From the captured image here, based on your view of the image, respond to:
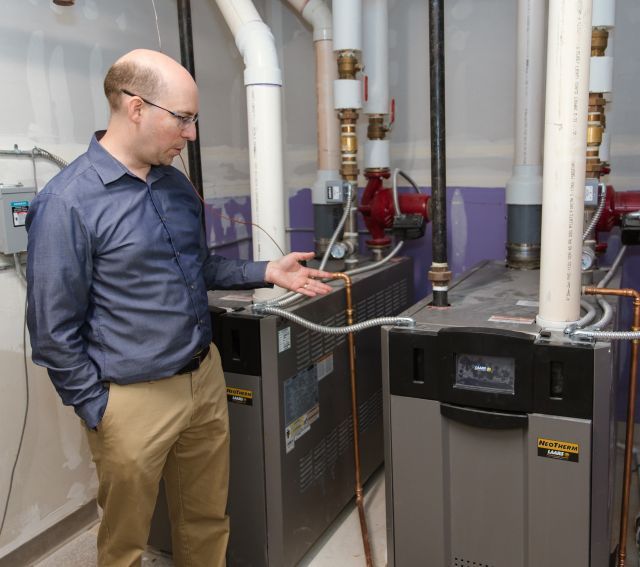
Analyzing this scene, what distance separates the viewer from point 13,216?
5.93 ft

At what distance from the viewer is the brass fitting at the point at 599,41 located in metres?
1.87

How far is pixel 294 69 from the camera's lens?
2.80m

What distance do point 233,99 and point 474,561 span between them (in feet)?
6.76

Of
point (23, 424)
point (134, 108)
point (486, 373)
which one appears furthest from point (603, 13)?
point (23, 424)

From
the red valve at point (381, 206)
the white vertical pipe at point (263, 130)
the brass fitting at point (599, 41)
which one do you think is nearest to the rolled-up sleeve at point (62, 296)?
the white vertical pipe at point (263, 130)

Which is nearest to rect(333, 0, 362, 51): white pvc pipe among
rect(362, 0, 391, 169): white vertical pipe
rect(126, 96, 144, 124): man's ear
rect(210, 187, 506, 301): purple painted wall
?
rect(362, 0, 391, 169): white vertical pipe

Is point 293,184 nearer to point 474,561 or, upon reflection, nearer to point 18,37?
point 18,37

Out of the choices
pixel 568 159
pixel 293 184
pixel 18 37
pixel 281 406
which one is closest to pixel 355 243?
pixel 293 184

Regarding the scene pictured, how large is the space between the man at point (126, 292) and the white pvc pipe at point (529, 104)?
1.18 m

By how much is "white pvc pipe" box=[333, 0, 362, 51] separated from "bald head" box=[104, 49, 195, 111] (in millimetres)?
951

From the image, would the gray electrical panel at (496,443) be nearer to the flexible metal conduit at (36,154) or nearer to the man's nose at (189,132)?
the man's nose at (189,132)

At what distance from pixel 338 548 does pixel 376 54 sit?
5.63 ft

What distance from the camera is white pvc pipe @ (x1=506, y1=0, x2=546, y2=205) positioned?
6.95ft

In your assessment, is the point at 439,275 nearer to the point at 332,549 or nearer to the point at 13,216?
the point at 332,549
